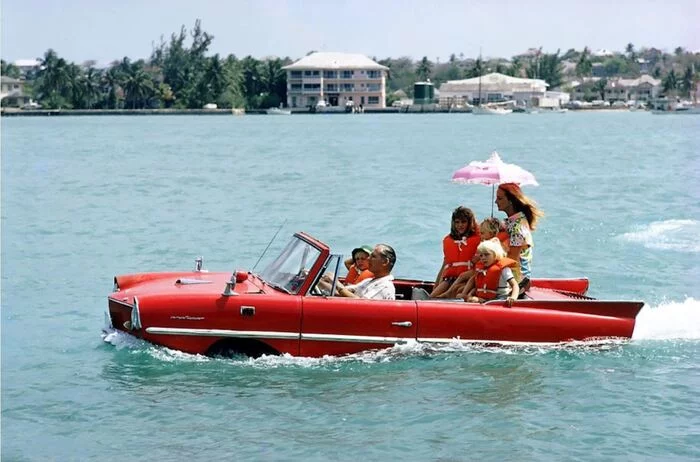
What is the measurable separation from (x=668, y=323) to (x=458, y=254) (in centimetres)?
298

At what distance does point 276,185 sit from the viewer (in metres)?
44.2

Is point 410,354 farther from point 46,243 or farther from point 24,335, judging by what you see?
point 46,243

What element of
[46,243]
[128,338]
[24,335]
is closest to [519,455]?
[128,338]

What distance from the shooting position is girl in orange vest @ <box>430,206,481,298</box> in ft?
43.9

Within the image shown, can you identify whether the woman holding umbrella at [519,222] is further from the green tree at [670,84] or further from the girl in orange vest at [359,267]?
the green tree at [670,84]

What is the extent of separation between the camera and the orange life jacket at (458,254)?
13.4 metres

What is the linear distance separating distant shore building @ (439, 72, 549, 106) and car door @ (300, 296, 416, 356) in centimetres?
17257

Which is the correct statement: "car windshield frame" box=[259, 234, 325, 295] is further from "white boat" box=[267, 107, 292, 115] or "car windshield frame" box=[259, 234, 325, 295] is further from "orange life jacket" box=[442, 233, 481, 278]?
"white boat" box=[267, 107, 292, 115]

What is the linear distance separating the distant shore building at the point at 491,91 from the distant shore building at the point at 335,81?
16137 mm

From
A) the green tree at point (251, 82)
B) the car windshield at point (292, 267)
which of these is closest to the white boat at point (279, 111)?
the green tree at point (251, 82)

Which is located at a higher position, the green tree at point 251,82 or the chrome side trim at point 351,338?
the green tree at point 251,82

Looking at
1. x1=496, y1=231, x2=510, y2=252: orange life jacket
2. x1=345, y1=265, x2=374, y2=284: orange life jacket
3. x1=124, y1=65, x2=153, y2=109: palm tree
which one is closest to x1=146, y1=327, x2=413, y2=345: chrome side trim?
x1=345, y1=265, x2=374, y2=284: orange life jacket

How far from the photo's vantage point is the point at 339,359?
41.4ft

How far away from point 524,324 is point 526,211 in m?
1.35
